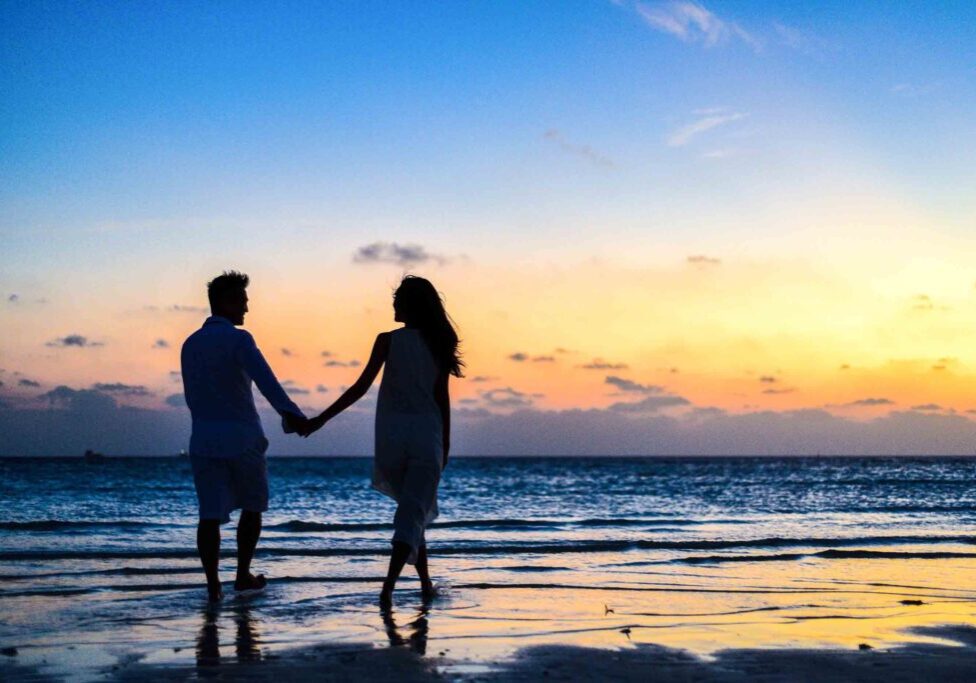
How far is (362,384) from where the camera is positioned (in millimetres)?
6031

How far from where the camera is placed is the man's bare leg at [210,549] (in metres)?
6.30

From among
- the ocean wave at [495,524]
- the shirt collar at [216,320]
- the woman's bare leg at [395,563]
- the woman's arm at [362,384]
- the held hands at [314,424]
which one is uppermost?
the shirt collar at [216,320]

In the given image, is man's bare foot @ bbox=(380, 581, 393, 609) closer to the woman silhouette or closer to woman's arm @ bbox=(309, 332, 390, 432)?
the woman silhouette

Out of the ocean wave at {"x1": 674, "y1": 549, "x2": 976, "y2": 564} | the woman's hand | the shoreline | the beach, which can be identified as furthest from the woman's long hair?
the ocean wave at {"x1": 674, "y1": 549, "x2": 976, "y2": 564}

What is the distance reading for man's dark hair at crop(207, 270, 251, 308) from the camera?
21.1 feet

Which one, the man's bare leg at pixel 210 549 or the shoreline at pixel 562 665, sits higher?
the man's bare leg at pixel 210 549

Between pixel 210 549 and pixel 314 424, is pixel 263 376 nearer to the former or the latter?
pixel 314 424

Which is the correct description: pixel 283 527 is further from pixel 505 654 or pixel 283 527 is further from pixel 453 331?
pixel 505 654

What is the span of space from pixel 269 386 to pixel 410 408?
0.92 metres

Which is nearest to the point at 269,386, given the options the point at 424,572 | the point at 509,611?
the point at 424,572

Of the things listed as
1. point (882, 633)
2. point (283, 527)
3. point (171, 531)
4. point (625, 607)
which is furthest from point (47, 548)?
point (882, 633)

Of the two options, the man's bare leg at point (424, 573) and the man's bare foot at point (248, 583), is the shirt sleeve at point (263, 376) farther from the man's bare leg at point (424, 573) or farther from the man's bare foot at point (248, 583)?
the man's bare foot at point (248, 583)

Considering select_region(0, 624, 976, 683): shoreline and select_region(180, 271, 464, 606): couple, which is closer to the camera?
select_region(0, 624, 976, 683): shoreline

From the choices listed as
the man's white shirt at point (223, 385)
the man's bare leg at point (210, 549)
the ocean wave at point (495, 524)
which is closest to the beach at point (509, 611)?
the man's bare leg at point (210, 549)
